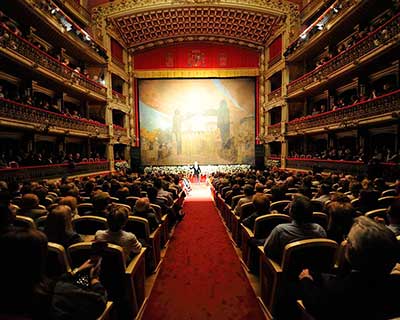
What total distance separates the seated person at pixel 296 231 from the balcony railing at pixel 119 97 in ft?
52.4

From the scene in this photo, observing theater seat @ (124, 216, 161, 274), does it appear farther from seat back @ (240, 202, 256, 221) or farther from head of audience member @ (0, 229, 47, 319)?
head of audience member @ (0, 229, 47, 319)

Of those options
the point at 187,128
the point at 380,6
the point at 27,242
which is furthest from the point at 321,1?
the point at 27,242

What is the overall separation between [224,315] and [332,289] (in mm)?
1560

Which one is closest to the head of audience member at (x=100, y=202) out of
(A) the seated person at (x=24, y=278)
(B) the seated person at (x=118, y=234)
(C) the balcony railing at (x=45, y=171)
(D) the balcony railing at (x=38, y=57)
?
(B) the seated person at (x=118, y=234)

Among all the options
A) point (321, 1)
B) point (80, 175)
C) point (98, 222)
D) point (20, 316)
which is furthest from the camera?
point (321, 1)

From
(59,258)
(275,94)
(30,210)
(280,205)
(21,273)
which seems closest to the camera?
(21,273)

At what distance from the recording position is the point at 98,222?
2.84 m

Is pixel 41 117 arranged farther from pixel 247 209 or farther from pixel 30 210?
pixel 247 209

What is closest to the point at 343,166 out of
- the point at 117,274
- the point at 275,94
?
the point at 275,94

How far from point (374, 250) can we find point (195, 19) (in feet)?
62.5

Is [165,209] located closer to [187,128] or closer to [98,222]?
[98,222]

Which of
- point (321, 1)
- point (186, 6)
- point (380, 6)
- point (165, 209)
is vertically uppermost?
point (186, 6)

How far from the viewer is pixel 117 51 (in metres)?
16.7

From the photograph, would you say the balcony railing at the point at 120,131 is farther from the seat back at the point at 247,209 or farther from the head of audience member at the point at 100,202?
the seat back at the point at 247,209
